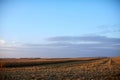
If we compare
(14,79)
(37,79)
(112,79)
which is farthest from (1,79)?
(112,79)

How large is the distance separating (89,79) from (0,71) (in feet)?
23.8

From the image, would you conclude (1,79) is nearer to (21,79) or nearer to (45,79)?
(21,79)

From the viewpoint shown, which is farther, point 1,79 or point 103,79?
point 103,79

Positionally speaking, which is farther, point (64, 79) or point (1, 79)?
point (64, 79)

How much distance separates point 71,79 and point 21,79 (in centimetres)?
401

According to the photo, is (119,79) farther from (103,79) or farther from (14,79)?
(14,79)

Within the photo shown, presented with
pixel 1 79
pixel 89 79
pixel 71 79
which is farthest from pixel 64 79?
pixel 1 79

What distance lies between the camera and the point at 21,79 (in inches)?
762

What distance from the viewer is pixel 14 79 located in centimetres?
1925

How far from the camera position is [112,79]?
18703 mm

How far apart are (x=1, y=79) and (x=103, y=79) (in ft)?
25.8

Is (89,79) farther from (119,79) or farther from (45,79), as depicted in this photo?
(45,79)

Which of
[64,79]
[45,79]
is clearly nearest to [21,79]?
[45,79]

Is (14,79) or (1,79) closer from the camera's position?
(1,79)
